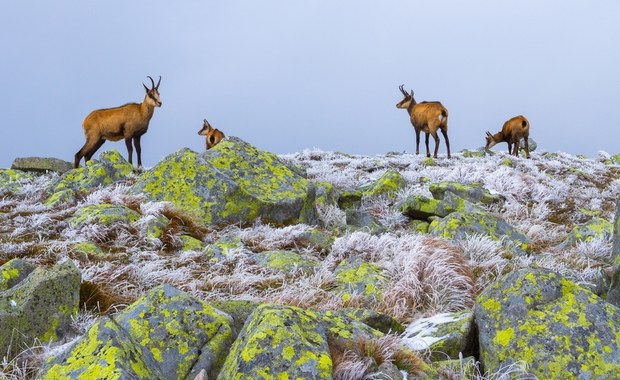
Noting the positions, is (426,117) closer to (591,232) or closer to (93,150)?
(93,150)

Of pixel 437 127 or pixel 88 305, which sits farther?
pixel 437 127

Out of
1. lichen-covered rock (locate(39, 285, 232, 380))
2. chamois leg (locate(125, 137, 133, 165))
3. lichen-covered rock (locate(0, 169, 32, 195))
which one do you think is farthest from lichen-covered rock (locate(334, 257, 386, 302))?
chamois leg (locate(125, 137, 133, 165))

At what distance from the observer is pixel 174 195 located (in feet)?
26.5

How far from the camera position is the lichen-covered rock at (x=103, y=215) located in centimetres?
680

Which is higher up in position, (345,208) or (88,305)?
(345,208)

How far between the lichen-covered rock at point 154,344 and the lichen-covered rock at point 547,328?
1.70 metres

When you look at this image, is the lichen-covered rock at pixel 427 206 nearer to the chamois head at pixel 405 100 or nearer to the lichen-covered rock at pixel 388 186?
the lichen-covered rock at pixel 388 186

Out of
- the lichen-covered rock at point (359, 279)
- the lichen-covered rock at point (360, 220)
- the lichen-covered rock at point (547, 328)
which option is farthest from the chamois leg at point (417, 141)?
the lichen-covered rock at point (547, 328)

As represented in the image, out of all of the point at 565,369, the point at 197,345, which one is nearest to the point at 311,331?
the point at 197,345

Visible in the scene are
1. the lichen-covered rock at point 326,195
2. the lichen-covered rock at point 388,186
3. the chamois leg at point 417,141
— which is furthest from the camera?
the chamois leg at point 417,141

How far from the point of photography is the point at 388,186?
11.0 metres

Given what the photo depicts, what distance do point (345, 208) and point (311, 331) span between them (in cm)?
751

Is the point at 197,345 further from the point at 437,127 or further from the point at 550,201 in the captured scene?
the point at 437,127

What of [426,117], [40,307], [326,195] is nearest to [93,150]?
[326,195]
